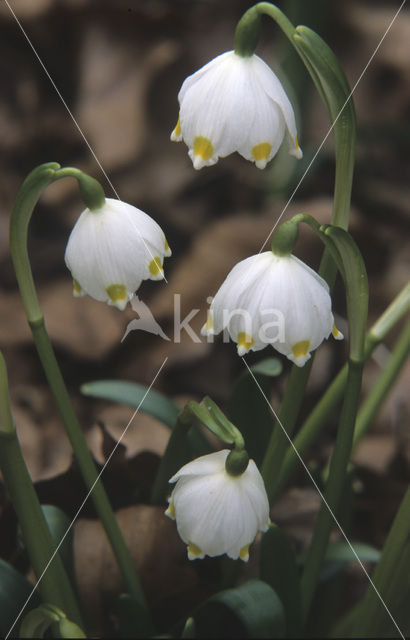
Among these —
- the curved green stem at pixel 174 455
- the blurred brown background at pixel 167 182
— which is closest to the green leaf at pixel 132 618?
the curved green stem at pixel 174 455

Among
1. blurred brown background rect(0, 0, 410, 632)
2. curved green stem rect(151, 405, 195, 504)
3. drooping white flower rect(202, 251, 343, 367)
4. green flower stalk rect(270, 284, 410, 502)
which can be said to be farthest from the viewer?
blurred brown background rect(0, 0, 410, 632)

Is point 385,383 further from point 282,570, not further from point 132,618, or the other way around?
point 132,618

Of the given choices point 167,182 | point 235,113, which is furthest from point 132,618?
point 167,182

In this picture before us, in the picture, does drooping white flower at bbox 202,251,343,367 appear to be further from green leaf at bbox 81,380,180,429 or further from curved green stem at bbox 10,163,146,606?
green leaf at bbox 81,380,180,429

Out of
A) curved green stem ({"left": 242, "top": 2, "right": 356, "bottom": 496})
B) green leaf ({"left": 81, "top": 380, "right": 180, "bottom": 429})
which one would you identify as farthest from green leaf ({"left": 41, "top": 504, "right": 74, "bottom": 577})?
curved green stem ({"left": 242, "top": 2, "right": 356, "bottom": 496})

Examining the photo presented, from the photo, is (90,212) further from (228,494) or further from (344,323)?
(344,323)

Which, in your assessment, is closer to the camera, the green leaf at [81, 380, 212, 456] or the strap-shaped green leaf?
the strap-shaped green leaf
